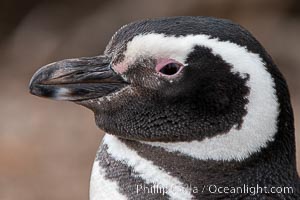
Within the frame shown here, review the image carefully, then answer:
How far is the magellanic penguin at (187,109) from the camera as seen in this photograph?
72.2 inches

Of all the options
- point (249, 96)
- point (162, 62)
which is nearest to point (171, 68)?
point (162, 62)

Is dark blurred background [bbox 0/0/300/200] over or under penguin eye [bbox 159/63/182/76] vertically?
over

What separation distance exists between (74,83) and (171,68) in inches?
8.6

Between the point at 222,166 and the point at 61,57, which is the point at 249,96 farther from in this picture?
the point at 61,57

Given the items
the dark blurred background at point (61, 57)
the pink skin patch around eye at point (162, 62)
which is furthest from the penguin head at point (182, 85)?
the dark blurred background at point (61, 57)

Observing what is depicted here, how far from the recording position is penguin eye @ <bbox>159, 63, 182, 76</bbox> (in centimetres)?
185

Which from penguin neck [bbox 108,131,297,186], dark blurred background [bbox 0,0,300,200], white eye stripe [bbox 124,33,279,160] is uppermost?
dark blurred background [bbox 0,0,300,200]

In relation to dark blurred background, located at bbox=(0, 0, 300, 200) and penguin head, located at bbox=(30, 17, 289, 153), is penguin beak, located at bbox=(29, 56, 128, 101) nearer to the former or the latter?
penguin head, located at bbox=(30, 17, 289, 153)

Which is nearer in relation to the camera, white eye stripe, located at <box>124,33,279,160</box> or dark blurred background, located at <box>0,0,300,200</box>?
white eye stripe, located at <box>124,33,279,160</box>

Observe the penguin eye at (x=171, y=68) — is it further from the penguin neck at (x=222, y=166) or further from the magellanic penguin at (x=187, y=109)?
the penguin neck at (x=222, y=166)

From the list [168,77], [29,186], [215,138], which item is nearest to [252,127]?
[215,138]

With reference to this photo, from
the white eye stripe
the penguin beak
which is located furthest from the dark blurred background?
the white eye stripe

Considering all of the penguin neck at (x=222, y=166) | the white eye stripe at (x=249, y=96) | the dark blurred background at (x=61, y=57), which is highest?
the dark blurred background at (x=61, y=57)

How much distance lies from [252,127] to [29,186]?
2.69 meters
